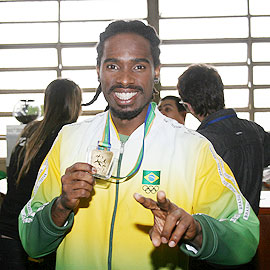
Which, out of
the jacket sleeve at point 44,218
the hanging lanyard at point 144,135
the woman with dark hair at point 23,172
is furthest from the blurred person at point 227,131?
the jacket sleeve at point 44,218

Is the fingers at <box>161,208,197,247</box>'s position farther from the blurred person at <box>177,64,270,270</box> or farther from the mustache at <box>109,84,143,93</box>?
the blurred person at <box>177,64,270,270</box>

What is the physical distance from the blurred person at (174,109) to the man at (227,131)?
46.9 inches

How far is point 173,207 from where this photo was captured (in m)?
1.21

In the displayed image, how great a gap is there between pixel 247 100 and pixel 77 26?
2.86 m

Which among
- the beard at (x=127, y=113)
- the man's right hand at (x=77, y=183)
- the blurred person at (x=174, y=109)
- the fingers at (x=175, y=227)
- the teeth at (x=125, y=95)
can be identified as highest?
the blurred person at (x=174, y=109)

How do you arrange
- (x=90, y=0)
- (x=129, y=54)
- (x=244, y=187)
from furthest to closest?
(x=90, y=0), (x=244, y=187), (x=129, y=54)

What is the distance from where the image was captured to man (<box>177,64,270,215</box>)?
2412mm

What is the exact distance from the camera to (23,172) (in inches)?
96.2

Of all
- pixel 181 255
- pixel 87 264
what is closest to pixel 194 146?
pixel 181 255

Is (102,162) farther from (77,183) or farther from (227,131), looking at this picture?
(227,131)

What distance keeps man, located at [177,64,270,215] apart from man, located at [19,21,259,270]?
2.80ft

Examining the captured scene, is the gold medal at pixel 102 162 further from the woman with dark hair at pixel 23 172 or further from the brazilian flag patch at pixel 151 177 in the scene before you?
the woman with dark hair at pixel 23 172

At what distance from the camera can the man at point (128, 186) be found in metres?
1.38

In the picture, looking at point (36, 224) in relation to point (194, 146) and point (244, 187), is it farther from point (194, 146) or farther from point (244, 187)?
point (244, 187)
